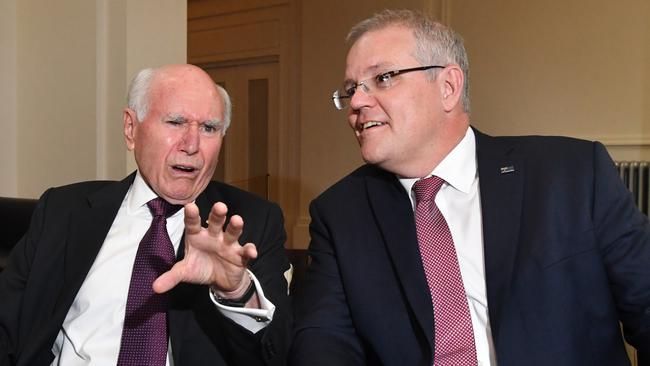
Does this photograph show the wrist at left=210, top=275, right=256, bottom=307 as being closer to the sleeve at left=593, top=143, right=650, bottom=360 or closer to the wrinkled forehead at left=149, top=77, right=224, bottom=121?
the wrinkled forehead at left=149, top=77, right=224, bottom=121

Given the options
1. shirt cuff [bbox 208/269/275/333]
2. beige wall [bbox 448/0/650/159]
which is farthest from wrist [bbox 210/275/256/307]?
beige wall [bbox 448/0/650/159]

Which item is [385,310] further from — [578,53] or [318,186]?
[318,186]

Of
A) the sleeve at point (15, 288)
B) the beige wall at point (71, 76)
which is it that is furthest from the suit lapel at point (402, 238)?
the beige wall at point (71, 76)

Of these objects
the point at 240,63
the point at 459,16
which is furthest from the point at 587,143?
the point at 240,63

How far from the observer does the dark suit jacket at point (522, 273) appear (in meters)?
1.59

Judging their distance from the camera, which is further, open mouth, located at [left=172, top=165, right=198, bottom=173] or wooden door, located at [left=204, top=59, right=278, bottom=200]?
wooden door, located at [left=204, top=59, right=278, bottom=200]

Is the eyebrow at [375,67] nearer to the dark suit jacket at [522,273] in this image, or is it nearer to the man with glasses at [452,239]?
the man with glasses at [452,239]

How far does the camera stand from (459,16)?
5449 mm

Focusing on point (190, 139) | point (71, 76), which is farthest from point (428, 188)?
point (71, 76)

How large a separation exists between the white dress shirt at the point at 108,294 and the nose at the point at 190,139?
0.61ft

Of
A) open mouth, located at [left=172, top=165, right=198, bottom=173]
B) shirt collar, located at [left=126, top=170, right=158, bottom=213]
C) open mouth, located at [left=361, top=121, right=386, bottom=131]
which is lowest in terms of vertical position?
shirt collar, located at [left=126, top=170, right=158, bottom=213]

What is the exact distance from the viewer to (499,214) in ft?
5.53

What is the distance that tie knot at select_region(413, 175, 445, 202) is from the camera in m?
1.80

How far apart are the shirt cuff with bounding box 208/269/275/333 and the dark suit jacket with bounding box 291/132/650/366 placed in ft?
0.37
